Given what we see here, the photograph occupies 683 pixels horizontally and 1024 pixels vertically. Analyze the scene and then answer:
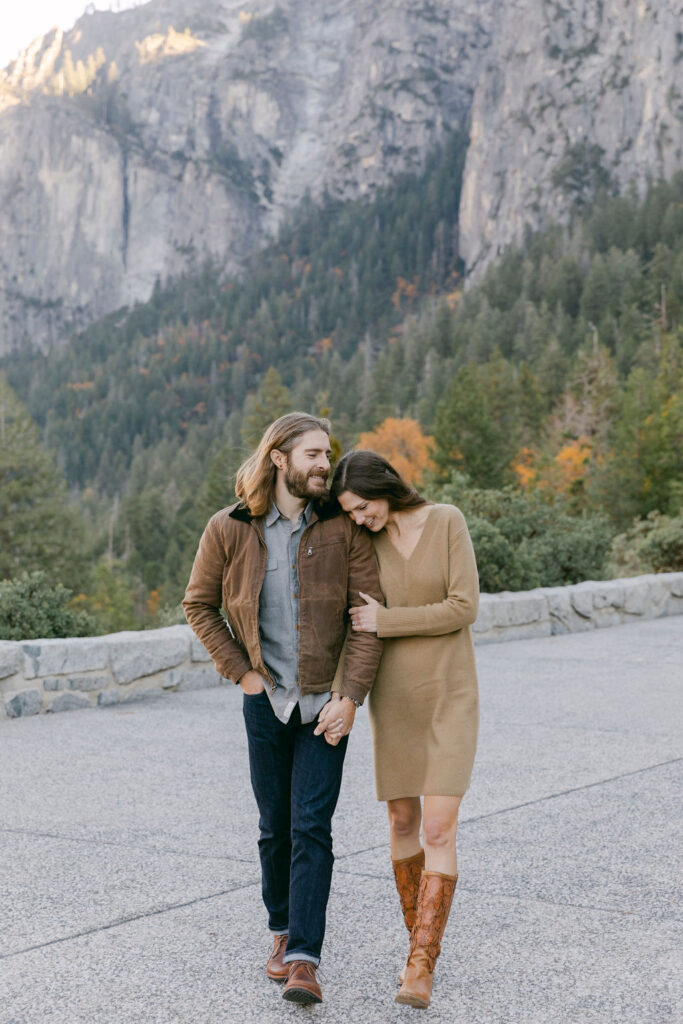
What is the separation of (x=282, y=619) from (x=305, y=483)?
41cm

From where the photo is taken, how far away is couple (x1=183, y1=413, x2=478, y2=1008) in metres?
3.24

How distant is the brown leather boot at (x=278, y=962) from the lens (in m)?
3.30

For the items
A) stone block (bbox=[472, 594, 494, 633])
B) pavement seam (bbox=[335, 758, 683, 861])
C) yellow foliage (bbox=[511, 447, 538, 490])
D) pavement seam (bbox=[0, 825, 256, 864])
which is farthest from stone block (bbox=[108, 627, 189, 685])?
Result: yellow foliage (bbox=[511, 447, 538, 490])

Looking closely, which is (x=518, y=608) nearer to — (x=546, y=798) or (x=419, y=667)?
(x=546, y=798)

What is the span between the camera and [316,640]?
10.7 feet

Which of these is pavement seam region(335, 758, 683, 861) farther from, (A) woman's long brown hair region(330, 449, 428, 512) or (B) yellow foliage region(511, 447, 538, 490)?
(B) yellow foliage region(511, 447, 538, 490)

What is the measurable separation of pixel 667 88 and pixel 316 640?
428 ft

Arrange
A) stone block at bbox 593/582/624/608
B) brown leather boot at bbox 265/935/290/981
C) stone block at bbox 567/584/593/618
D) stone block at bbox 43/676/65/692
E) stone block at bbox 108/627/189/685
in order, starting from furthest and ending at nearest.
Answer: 1. stone block at bbox 593/582/624/608
2. stone block at bbox 567/584/593/618
3. stone block at bbox 108/627/189/685
4. stone block at bbox 43/676/65/692
5. brown leather boot at bbox 265/935/290/981

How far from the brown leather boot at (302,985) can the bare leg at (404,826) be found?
1.45 feet

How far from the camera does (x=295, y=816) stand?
10.7ft

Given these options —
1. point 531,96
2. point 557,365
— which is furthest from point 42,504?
point 531,96

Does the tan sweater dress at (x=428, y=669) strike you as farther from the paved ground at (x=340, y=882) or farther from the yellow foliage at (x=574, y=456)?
the yellow foliage at (x=574, y=456)

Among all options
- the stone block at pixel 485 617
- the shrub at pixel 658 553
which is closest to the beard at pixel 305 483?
the stone block at pixel 485 617

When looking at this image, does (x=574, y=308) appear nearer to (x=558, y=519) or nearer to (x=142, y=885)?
(x=558, y=519)
